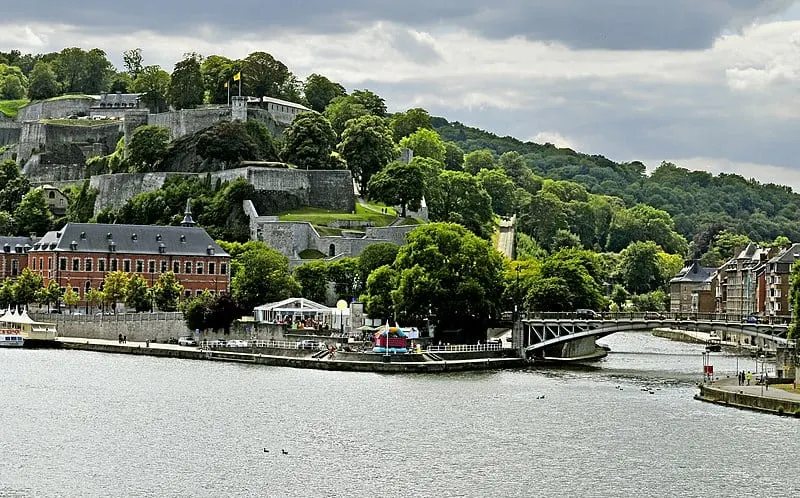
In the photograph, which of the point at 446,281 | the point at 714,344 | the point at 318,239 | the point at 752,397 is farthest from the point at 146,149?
the point at 752,397

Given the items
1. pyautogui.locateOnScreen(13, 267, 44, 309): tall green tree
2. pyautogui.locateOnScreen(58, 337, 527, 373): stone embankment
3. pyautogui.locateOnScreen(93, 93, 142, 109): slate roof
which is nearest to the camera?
pyautogui.locateOnScreen(58, 337, 527, 373): stone embankment

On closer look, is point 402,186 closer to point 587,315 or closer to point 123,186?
point 123,186

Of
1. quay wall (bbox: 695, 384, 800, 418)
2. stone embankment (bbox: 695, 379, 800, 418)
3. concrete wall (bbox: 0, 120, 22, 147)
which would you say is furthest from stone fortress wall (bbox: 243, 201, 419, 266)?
concrete wall (bbox: 0, 120, 22, 147)

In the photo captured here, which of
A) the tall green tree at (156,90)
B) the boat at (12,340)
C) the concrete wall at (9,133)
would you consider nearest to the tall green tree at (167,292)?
the boat at (12,340)

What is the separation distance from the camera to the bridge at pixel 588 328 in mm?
78188

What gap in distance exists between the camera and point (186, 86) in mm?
137625

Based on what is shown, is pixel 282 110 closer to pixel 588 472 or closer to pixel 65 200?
pixel 65 200

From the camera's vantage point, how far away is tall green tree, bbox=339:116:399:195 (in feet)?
427

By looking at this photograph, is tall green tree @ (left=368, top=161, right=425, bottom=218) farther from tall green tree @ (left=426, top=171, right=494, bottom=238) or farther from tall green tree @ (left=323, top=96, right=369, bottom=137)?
tall green tree @ (left=323, top=96, right=369, bottom=137)

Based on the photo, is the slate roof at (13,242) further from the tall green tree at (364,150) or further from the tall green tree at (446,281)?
the tall green tree at (446,281)

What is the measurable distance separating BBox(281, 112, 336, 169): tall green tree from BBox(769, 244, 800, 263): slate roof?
3849 cm

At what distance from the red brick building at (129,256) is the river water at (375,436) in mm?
27645

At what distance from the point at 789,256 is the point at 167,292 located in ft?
165

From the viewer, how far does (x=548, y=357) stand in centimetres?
8912
